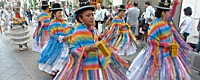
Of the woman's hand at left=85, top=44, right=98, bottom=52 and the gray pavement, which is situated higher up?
the woman's hand at left=85, top=44, right=98, bottom=52

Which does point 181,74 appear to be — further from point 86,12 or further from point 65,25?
point 65,25

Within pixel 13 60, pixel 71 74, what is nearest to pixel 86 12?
pixel 71 74

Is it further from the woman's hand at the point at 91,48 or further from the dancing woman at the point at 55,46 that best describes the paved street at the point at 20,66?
the woman's hand at the point at 91,48

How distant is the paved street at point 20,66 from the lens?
15.0ft

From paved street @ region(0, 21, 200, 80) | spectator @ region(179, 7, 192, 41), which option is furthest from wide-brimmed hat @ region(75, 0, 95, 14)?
spectator @ region(179, 7, 192, 41)

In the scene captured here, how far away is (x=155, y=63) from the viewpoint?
3.47 m

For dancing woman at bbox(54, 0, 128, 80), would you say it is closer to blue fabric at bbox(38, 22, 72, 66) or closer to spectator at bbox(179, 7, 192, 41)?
blue fabric at bbox(38, 22, 72, 66)

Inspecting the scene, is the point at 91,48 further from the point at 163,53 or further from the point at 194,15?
the point at 194,15

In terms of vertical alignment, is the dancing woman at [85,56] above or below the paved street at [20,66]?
above

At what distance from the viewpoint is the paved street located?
4562mm

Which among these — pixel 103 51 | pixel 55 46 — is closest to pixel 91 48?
pixel 103 51

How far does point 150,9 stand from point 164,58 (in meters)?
4.96

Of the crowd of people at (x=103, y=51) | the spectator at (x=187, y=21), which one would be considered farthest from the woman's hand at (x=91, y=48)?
the spectator at (x=187, y=21)

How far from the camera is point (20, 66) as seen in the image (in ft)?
17.5
